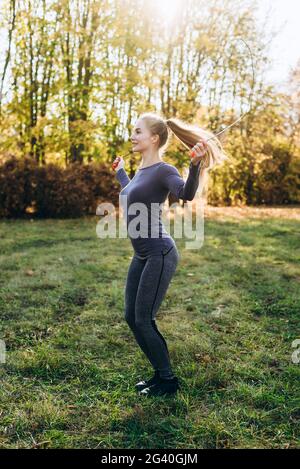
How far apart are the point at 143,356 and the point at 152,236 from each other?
1.42 meters

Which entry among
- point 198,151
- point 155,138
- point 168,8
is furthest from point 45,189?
point 198,151

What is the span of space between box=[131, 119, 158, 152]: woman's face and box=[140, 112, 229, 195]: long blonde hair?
35 mm

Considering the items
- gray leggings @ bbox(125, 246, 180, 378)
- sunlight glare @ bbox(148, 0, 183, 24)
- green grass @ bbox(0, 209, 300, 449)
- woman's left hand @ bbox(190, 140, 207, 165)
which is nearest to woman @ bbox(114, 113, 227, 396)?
gray leggings @ bbox(125, 246, 180, 378)

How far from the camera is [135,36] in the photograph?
1415 cm

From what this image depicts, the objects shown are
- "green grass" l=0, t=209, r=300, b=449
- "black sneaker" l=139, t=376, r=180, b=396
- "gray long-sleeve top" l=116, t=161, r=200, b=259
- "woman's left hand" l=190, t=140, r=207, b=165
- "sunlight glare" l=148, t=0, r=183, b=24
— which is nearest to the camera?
"woman's left hand" l=190, t=140, r=207, b=165

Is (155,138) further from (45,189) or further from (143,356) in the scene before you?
(45,189)

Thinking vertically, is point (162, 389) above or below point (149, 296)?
below

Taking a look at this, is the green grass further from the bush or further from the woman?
the bush

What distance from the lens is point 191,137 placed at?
3.17 metres

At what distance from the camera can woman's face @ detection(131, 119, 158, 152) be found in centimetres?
320

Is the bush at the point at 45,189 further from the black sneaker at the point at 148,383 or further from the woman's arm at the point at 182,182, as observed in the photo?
the woman's arm at the point at 182,182

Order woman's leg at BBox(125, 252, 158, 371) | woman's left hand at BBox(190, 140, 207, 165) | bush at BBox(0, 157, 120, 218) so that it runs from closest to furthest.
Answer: woman's left hand at BBox(190, 140, 207, 165) < woman's leg at BBox(125, 252, 158, 371) < bush at BBox(0, 157, 120, 218)
